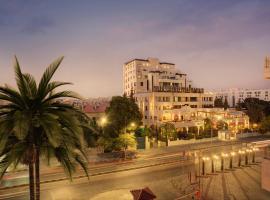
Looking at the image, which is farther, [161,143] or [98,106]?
[98,106]

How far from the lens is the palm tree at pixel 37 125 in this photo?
364 inches

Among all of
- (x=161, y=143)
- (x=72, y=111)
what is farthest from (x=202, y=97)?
(x=72, y=111)

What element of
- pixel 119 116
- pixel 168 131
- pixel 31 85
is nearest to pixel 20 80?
pixel 31 85

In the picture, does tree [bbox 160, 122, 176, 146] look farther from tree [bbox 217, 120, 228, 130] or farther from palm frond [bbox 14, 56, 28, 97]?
palm frond [bbox 14, 56, 28, 97]

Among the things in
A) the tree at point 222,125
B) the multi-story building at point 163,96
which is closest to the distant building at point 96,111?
the multi-story building at point 163,96

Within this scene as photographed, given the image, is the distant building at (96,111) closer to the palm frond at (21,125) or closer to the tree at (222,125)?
the tree at (222,125)

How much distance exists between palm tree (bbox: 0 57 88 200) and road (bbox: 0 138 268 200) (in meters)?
12.3

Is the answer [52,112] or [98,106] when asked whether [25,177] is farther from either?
Result: [98,106]

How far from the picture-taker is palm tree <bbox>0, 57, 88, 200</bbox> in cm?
923

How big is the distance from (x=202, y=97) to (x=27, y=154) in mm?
64057

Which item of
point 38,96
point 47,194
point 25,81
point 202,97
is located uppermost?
point 202,97

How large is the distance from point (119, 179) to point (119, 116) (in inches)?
470

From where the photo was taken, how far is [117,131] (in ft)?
123

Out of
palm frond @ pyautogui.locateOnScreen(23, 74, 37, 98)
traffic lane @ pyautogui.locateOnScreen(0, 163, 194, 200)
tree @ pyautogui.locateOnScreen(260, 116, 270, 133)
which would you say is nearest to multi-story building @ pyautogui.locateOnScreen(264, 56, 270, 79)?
traffic lane @ pyautogui.locateOnScreen(0, 163, 194, 200)
